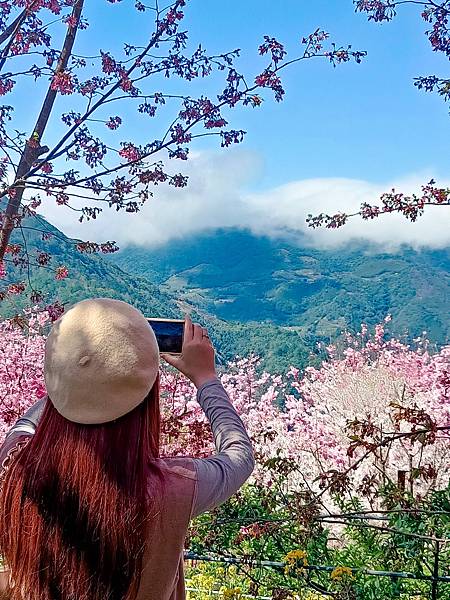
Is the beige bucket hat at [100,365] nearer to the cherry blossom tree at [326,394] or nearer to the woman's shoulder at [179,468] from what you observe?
the woman's shoulder at [179,468]

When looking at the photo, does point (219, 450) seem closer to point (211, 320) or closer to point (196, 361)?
point (196, 361)

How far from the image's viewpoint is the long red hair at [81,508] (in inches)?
24.0

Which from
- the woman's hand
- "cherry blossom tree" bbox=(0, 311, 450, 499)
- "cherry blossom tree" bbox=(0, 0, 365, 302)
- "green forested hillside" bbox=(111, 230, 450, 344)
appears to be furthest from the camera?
"green forested hillside" bbox=(111, 230, 450, 344)

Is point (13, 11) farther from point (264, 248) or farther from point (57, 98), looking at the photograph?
point (264, 248)

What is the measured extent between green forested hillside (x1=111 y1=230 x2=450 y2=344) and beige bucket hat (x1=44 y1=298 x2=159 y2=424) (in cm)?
522

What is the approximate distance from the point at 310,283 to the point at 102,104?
31.6ft

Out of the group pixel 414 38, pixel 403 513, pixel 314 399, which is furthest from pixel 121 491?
pixel 314 399

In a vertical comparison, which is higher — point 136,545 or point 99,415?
point 99,415

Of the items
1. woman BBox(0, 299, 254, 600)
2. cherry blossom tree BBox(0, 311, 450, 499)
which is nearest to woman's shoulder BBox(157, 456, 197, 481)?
woman BBox(0, 299, 254, 600)

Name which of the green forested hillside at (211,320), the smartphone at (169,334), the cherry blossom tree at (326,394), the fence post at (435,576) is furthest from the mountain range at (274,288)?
the fence post at (435,576)

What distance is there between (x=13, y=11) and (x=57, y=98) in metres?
0.28

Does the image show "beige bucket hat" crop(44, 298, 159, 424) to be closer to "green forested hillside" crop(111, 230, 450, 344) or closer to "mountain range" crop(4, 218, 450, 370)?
"mountain range" crop(4, 218, 450, 370)

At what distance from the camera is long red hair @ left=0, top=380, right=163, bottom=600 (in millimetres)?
611

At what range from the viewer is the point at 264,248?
659 inches
